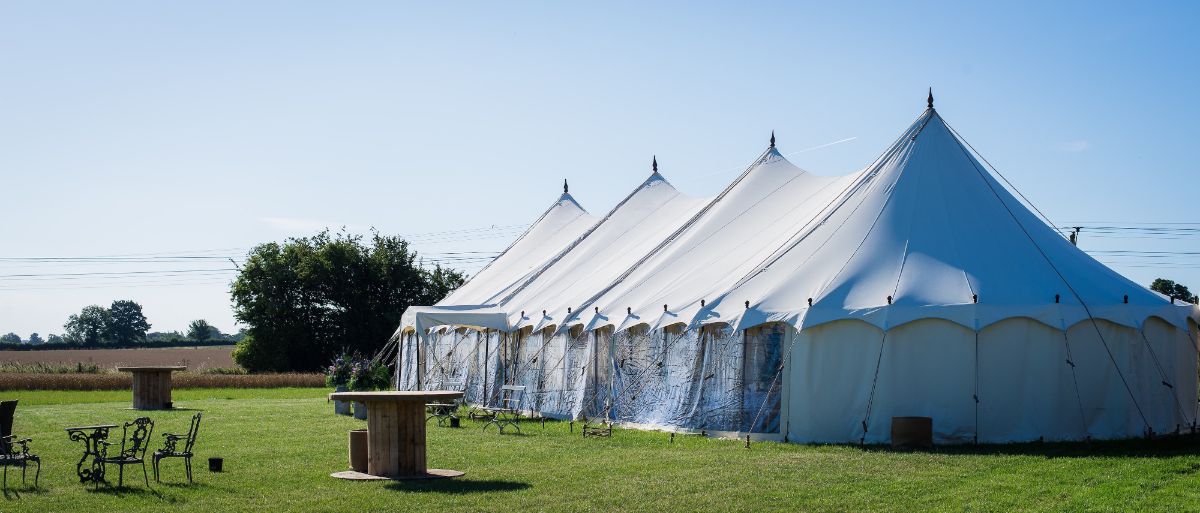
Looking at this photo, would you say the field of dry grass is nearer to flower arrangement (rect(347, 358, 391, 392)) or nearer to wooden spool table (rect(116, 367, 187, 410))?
wooden spool table (rect(116, 367, 187, 410))

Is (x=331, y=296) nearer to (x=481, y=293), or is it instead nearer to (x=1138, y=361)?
(x=481, y=293)

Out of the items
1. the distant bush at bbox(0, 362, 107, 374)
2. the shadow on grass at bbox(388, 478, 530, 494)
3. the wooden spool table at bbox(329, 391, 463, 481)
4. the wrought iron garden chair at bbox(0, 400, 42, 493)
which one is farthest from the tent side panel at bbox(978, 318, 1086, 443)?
the distant bush at bbox(0, 362, 107, 374)

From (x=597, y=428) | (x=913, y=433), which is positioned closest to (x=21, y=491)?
(x=597, y=428)

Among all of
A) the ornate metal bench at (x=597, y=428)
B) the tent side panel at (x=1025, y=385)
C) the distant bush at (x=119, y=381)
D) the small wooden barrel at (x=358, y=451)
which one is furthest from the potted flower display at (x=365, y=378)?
the distant bush at (x=119, y=381)

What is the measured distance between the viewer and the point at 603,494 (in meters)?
10.9

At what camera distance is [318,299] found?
5062 cm

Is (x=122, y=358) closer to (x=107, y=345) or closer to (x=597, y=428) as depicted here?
(x=107, y=345)

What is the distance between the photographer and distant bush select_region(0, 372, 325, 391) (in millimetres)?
34844

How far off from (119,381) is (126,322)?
78.1 m

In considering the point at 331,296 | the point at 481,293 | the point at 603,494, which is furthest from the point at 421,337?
the point at 331,296

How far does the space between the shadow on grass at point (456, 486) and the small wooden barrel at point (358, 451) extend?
107 centimetres

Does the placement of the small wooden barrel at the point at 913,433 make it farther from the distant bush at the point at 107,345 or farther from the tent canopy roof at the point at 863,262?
the distant bush at the point at 107,345

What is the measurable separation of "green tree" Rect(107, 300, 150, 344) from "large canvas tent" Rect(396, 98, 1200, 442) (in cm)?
9657

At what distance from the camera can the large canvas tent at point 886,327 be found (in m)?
Answer: 15.2
